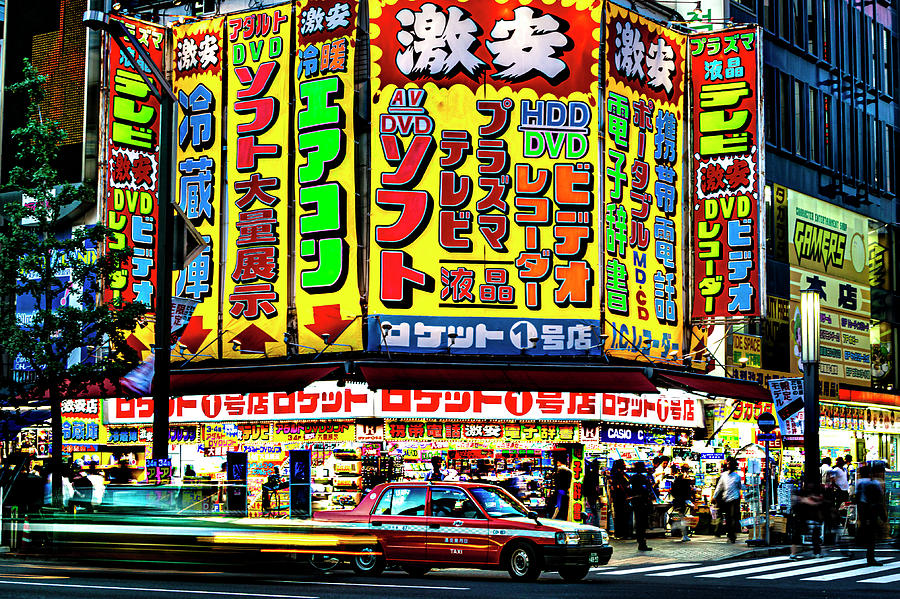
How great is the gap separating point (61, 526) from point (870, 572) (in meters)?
13.7

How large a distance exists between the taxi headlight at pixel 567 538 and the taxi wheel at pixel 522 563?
455 mm

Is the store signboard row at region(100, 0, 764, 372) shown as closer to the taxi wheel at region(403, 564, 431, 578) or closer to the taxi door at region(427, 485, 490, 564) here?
the taxi wheel at region(403, 564, 431, 578)

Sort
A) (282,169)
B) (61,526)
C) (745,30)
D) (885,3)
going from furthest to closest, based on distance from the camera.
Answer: (885,3) < (745,30) < (282,169) < (61,526)

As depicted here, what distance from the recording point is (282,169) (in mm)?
31812

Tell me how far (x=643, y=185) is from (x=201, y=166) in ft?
36.5

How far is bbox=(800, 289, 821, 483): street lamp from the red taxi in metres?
6.90

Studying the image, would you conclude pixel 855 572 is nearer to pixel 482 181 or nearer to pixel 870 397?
pixel 482 181

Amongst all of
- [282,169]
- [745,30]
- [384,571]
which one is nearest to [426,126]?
[282,169]

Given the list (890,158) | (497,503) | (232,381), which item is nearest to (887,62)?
(890,158)

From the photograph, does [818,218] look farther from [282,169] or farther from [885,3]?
[282,169]

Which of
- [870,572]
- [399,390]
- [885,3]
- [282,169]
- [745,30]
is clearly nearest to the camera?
[870,572]

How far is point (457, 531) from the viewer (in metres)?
21.3

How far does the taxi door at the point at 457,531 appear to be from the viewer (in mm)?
21172

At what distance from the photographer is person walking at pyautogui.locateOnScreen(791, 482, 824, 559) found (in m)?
25.8
